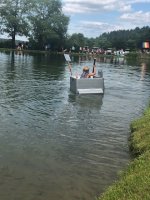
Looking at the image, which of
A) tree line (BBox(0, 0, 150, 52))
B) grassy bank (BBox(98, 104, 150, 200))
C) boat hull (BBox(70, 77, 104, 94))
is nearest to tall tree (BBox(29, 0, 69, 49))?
tree line (BBox(0, 0, 150, 52))

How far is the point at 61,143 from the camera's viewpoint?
47.0 ft

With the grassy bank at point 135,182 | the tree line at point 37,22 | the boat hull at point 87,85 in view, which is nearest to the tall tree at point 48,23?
the tree line at point 37,22

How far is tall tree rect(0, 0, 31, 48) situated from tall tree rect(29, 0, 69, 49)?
2.45 meters

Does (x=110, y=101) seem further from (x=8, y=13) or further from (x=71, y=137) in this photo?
(x=8, y=13)

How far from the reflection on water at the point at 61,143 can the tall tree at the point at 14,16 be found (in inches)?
3387

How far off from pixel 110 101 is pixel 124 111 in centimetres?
340

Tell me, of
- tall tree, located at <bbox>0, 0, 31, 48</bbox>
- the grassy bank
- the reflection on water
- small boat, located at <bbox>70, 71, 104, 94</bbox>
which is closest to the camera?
the grassy bank

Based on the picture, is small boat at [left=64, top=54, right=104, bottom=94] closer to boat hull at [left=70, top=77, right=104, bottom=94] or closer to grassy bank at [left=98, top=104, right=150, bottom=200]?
boat hull at [left=70, top=77, right=104, bottom=94]

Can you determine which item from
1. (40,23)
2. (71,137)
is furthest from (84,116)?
(40,23)

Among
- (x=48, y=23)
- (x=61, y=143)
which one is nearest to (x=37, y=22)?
(x=48, y=23)

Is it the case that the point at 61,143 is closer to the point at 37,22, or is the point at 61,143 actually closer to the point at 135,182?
the point at 135,182

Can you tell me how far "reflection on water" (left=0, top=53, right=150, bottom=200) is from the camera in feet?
34.8

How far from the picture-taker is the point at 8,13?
359 feet

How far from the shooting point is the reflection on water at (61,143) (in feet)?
34.8
